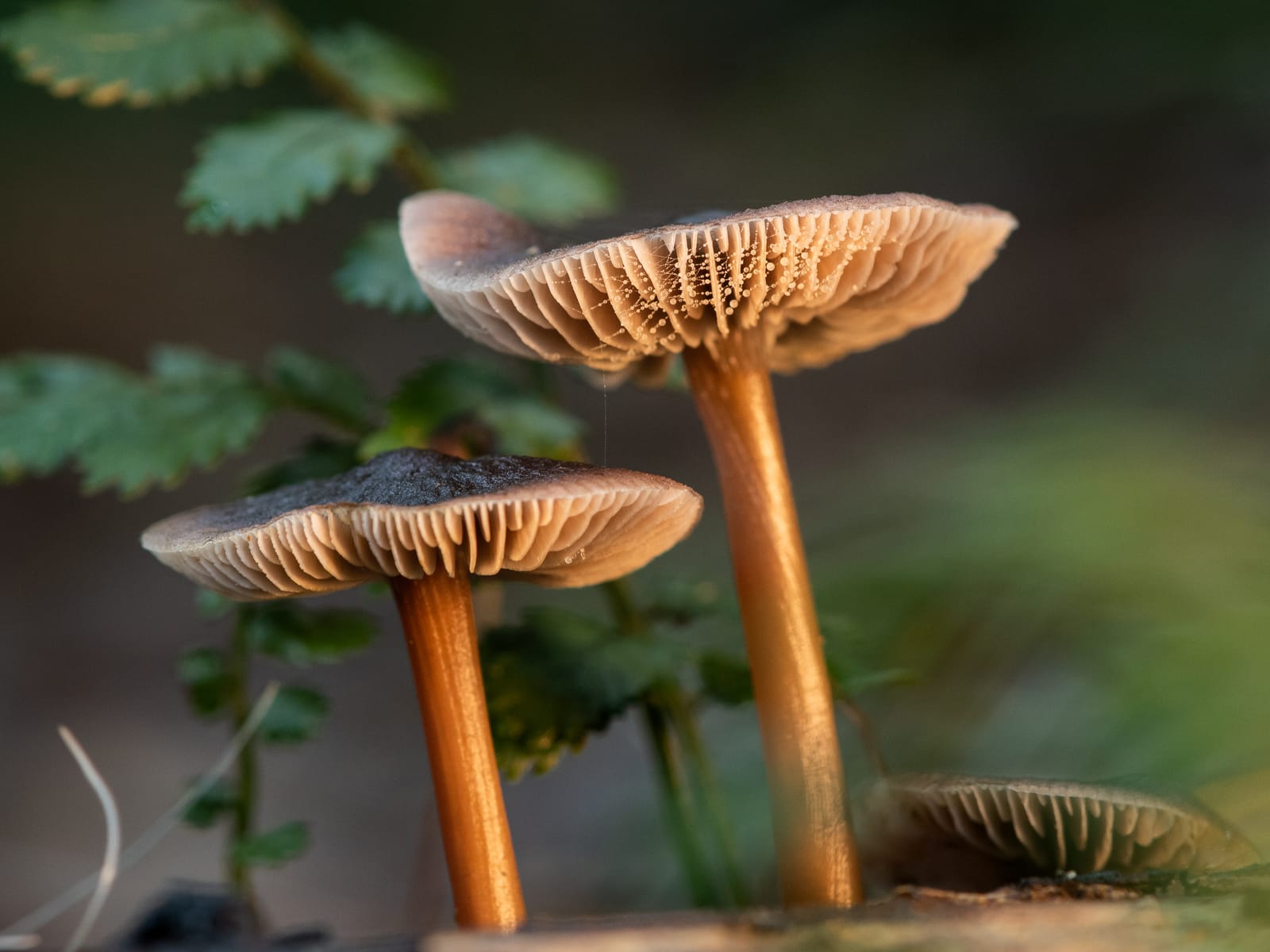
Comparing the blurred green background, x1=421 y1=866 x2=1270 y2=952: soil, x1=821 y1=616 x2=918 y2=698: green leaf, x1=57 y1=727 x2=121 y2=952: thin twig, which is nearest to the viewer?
x1=421 y1=866 x2=1270 y2=952: soil

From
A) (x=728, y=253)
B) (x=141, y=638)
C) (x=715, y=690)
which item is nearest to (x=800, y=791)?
(x=715, y=690)

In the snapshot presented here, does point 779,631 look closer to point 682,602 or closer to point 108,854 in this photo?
point 682,602

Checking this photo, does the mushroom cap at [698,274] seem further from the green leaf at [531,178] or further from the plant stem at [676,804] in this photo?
the plant stem at [676,804]

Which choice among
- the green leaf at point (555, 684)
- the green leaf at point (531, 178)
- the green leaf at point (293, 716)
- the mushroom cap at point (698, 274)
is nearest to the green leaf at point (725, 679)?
the green leaf at point (555, 684)

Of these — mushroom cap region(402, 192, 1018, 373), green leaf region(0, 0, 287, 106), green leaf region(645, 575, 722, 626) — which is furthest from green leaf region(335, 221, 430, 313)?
green leaf region(645, 575, 722, 626)

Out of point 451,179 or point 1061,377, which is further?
point 1061,377

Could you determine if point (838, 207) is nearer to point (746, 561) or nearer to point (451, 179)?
point (746, 561)

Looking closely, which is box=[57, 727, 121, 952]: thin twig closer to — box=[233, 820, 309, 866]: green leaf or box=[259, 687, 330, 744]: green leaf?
box=[233, 820, 309, 866]: green leaf
